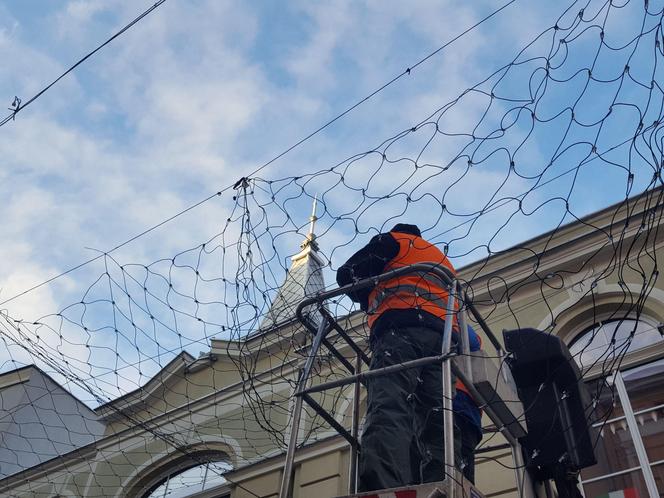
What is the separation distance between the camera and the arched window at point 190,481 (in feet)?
29.9

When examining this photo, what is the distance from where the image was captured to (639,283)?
720 centimetres

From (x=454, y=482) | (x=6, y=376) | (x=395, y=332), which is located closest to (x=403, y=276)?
(x=395, y=332)

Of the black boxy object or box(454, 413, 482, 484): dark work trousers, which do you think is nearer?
the black boxy object

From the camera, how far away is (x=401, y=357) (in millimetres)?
4285

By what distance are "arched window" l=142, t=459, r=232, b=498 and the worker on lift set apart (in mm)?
5100

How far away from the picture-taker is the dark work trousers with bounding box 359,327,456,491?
12.3ft

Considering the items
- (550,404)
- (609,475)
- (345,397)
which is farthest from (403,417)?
(345,397)

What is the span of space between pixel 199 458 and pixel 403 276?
5962mm

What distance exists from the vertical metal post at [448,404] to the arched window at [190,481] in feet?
18.5

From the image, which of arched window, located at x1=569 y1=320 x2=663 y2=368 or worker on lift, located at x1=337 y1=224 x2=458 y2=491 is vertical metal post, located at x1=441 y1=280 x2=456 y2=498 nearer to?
worker on lift, located at x1=337 y1=224 x2=458 y2=491

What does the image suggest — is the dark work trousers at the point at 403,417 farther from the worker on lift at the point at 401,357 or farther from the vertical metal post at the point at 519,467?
the vertical metal post at the point at 519,467

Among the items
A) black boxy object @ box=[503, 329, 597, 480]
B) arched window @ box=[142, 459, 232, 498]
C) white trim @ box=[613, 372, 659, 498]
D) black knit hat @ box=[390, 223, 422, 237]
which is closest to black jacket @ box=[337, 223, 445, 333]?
black knit hat @ box=[390, 223, 422, 237]

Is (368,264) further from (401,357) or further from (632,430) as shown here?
(632,430)

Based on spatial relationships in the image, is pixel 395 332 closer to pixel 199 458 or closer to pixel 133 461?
pixel 199 458
